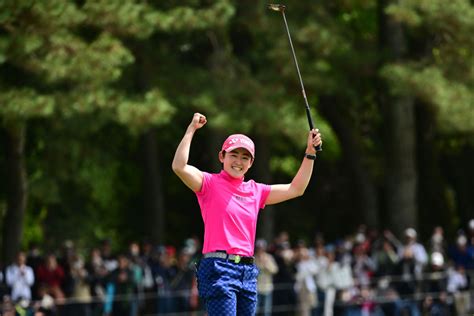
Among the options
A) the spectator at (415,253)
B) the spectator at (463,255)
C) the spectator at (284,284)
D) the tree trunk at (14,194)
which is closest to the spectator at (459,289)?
the spectator at (415,253)

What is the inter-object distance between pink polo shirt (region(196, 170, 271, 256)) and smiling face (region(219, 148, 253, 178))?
63 millimetres

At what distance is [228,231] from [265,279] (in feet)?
41.4

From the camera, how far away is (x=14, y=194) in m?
24.1

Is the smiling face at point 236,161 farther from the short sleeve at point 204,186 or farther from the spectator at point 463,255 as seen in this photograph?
the spectator at point 463,255

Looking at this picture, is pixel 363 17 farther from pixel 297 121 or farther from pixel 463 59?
pixel 297 121

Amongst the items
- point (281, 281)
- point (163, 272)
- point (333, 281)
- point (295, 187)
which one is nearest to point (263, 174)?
point (333, 281)

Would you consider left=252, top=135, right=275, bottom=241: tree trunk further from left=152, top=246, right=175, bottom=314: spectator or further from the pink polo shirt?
the pink polo shirt

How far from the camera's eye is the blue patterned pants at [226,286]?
28.5ft

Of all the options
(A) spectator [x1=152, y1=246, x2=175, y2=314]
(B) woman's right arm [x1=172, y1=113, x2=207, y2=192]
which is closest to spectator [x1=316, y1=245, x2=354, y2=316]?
Answer: (A) spectator [x1=152, y1=246, x2=175, y2=314]

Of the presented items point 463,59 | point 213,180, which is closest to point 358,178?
point 463,59

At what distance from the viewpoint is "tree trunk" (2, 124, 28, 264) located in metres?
23.7

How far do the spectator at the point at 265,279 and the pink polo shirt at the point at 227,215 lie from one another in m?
12.0

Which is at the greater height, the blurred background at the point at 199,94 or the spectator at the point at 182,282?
the blurred background at the point at 199,94

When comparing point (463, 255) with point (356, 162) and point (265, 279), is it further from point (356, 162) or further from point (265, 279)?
point (356, 162)
